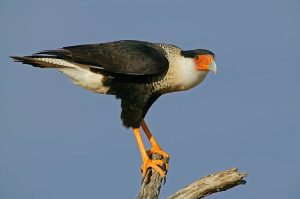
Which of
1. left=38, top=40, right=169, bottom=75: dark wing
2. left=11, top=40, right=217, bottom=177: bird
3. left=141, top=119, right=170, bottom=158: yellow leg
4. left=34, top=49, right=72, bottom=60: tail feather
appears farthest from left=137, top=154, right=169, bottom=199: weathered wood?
left=34, top=49, right=72, bottom=60: tail feather

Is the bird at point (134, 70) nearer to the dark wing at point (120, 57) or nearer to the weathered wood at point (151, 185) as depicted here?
the dark wing at point (120, 57)

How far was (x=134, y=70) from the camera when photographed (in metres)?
7.64

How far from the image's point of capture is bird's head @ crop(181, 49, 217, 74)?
754 cm

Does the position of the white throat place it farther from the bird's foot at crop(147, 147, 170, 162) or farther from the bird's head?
the bird's foot at crop(147, 147, 170, 162)

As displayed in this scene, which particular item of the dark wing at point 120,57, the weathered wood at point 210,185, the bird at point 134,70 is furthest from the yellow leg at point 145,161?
the weathered wood at point 210,185

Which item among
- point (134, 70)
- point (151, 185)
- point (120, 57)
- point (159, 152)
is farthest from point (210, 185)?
point (120, 57)

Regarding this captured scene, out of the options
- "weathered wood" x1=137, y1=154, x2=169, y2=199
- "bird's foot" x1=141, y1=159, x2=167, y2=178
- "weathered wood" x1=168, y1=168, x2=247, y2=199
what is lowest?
"weathered wood" x1=168, y1=168, x2=247, y2=199

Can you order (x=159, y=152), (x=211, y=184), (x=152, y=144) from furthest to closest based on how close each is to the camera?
(x=152, y=144)
(x=159, y=152)
(x=211, y=184)

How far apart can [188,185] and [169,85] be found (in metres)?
2.02

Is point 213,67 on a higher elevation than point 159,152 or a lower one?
higher

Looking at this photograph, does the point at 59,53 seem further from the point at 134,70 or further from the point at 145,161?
the point at 145,161

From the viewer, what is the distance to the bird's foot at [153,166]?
24.0 feet

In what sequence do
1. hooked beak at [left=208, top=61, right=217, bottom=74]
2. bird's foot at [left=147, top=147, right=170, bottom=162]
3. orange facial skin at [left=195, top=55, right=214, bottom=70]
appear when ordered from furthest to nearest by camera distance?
bird's foot at [left=147, top=147, right=170, bottom=162] < orange facial skin at [left=195, top=55, right=214, bottom=70] < hooked beak at [left=208, top=61, right=217, bottom=74]

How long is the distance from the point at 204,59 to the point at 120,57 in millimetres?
1228
